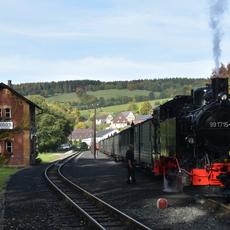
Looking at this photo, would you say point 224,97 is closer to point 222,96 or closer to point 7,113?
point 222,96

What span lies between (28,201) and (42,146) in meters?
73.0

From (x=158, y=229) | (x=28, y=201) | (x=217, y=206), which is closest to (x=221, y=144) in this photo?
(x=217, y=206)

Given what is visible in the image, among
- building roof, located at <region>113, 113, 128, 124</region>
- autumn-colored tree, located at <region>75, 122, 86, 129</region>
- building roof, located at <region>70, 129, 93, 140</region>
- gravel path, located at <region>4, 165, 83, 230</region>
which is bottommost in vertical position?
building roof, located at <region>70, 129, 93, 140</region>

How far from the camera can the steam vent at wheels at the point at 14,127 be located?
5059cm

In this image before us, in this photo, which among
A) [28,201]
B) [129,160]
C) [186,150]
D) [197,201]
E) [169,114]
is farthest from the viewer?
[129,160]

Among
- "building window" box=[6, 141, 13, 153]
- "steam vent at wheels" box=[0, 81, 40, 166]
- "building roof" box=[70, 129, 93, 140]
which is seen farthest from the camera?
"building roof" box=[70, 129, 93, 140]

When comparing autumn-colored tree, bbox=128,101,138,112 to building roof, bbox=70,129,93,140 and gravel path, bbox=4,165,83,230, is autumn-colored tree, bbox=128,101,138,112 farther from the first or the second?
gravel path, bbox=4,165,83,230

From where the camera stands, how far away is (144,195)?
17906 millimetres

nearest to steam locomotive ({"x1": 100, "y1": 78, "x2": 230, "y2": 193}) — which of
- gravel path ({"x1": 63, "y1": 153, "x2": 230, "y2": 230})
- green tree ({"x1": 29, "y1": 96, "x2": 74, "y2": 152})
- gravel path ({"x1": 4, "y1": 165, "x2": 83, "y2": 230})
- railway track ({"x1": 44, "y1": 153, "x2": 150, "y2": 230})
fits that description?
gravel path ({"x1": 63, "y1": 153, "x2": 230, "y2": 230})

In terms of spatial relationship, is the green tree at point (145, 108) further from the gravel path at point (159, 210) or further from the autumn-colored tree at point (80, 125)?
the gravel path at point (159, 210)

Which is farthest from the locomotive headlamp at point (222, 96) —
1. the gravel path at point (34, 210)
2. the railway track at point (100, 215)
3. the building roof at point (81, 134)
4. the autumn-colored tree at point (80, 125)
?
the autumn-colored tree at point (80, 125)

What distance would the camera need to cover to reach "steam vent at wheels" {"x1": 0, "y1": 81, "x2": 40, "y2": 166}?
166 ft

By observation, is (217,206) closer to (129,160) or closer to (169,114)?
(169,114)

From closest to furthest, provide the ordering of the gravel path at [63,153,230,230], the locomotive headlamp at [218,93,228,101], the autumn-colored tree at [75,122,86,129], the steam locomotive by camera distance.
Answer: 1. the gravel path at [63,153,230,230]
2. the steam locomotive
3. the locomotive headlamp at [218,93,228,101]
4. the autumn-colored tree at [75,122,86,129]
